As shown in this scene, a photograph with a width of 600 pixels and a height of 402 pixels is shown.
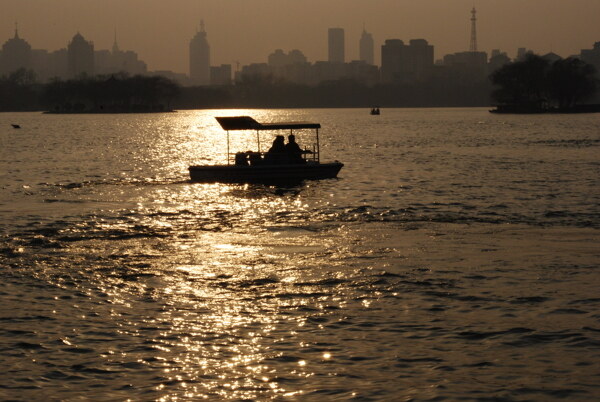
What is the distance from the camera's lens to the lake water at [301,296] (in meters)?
13.9

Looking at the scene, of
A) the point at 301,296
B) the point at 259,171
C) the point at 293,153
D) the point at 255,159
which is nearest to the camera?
the point at 301,296

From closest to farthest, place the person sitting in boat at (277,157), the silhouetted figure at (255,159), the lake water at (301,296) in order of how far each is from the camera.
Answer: the lake water at (301,296)
the person sitting in boat at (277,157)
the silhouetted figure at (255,159)

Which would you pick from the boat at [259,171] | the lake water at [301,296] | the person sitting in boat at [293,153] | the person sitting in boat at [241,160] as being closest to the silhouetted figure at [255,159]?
the boat at [259,171]

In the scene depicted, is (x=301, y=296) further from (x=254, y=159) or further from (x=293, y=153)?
(x=293, y=153)

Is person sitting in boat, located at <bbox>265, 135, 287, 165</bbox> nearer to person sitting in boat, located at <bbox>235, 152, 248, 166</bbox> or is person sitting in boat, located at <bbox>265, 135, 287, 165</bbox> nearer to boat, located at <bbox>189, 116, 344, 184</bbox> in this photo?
boat, located at <bbox>189, 116, 344, 184</bbox>

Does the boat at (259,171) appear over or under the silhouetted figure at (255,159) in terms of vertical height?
under

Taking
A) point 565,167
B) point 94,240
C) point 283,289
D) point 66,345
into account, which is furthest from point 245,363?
point 565,167

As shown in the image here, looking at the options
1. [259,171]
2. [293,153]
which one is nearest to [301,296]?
[259,171]

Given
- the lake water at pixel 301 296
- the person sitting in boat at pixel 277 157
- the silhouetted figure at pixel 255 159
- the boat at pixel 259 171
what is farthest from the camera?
the silhouetted figure at pixel 255 159

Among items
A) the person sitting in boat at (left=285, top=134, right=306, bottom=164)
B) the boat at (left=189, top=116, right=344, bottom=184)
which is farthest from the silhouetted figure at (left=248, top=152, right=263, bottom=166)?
the person sitting in boat at (left=285, top=134, right=306, bottom=164)

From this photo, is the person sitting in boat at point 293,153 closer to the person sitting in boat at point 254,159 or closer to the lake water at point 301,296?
the person sitting in boat at point 254,159

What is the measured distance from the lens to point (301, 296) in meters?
18.8

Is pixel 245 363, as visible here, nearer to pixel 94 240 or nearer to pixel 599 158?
pixel 94 240

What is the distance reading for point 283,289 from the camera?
19406mm
